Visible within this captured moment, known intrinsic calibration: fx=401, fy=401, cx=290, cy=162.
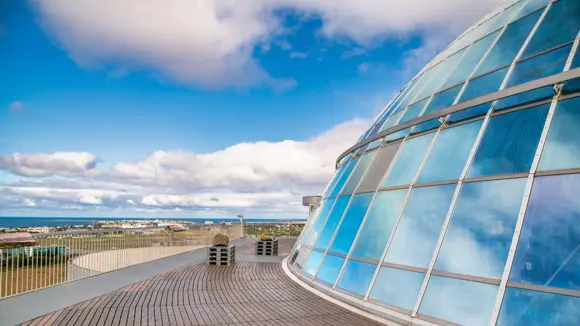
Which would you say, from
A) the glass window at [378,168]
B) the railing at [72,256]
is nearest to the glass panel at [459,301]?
the glass window at [378,168]

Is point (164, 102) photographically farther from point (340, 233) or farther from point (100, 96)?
point (340, 233)

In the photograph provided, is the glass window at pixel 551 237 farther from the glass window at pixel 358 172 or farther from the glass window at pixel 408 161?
the glass window at pixel 358 172

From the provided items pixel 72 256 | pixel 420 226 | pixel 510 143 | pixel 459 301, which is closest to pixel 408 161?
pixel 420 226

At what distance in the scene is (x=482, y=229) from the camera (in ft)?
24.6

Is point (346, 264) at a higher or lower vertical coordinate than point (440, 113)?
lower

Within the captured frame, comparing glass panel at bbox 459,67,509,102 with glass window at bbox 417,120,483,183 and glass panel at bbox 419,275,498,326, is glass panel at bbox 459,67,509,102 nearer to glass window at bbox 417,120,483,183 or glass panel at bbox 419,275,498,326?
glass window at bbox 417,120,483,183

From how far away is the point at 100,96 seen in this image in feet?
90.3

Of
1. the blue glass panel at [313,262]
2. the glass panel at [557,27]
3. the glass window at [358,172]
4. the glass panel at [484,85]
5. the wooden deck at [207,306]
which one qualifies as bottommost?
the wooden deck at [207,306]

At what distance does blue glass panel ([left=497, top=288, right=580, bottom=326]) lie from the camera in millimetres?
5859

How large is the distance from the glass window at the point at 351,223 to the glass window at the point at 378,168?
0.32 m

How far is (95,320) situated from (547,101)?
10.00 meters

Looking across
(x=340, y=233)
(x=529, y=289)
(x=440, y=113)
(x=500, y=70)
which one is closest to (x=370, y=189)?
(x=340, y=233)

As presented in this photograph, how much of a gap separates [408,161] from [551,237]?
14.6 ft

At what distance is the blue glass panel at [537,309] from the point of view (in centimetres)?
586
